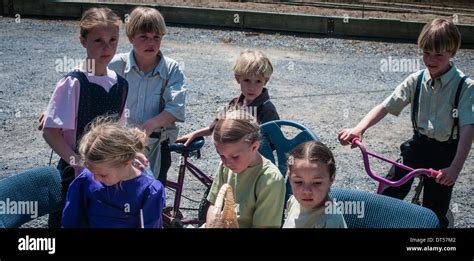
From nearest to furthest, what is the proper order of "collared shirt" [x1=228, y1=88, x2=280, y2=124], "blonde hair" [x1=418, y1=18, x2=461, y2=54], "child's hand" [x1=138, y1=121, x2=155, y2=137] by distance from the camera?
"blonde hair" [x1=418, y1=18, x2=461, y2=54] → "child's hand" [x1=138, y1=121, x2=155, y2=137] → "collared shirt" [x1=228, y1=88, x2=280, y2=124]

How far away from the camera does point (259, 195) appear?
3152 mm

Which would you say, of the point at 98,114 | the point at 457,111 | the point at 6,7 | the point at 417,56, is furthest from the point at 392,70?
the point at 6,7

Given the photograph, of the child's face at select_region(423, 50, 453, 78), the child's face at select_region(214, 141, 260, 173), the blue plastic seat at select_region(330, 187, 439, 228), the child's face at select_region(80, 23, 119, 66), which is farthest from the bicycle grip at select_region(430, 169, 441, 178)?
the child's face at select_region(80, 23, 119, 66)

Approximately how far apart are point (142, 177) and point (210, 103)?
5.07m

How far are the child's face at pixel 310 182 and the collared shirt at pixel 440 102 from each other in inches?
48.3

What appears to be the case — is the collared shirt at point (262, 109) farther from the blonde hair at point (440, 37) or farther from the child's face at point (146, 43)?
the blonde hair at point (440, 37)

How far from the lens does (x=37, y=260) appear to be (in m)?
2.42

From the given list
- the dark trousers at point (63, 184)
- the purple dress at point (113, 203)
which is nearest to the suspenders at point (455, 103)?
the purple dress at point (113, 203)

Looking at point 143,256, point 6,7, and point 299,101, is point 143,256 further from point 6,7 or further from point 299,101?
point 6,7

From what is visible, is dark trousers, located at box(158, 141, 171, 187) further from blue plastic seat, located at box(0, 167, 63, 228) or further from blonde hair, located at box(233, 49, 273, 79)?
blue plastic seat, located at box(0, 167, 63, 228)

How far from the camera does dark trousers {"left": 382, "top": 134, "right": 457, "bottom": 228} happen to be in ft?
12.7

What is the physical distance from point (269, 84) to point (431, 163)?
5.27 meters

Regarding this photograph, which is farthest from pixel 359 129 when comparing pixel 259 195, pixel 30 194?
pixel 30 194

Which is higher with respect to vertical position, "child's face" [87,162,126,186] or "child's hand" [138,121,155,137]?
"child's hand" [138,121,155,137]
